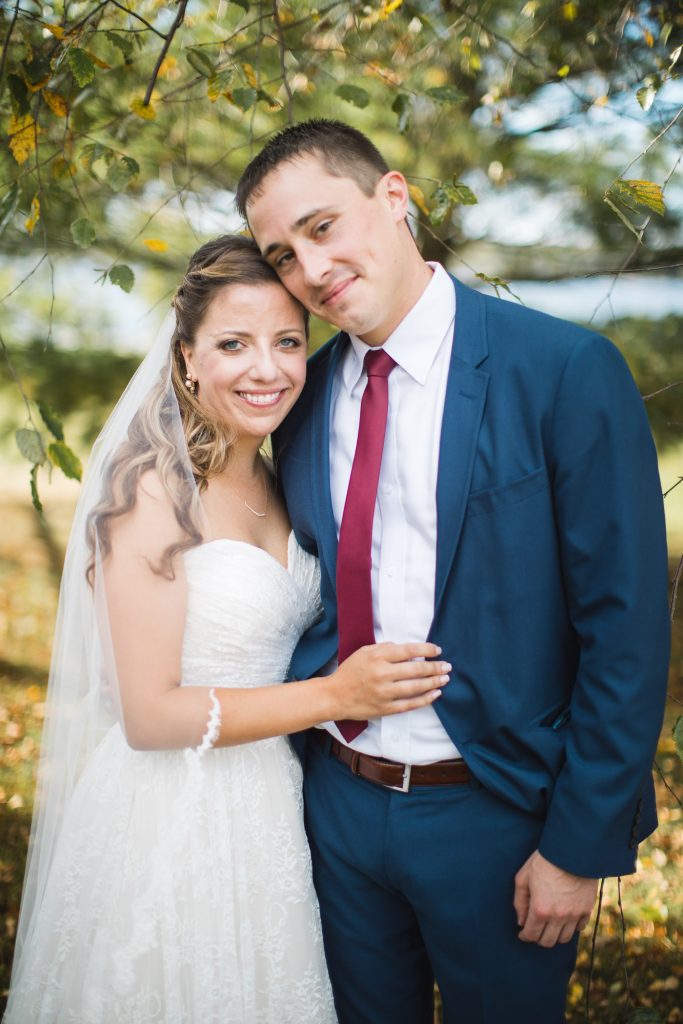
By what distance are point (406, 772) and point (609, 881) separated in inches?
118

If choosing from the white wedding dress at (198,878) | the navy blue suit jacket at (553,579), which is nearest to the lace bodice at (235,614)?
the white wedding dress at (198,878)

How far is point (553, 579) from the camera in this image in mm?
1799

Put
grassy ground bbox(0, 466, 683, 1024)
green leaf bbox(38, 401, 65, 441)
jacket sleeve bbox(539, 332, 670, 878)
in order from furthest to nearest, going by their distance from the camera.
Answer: grassy ground bbox(0, 466, 683, 1024)
green leaf bbox(38, 401, 65, 441)
jacket sleeve bbox(539, 332, 670, 878)

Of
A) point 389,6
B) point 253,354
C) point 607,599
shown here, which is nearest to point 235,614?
point 253,354

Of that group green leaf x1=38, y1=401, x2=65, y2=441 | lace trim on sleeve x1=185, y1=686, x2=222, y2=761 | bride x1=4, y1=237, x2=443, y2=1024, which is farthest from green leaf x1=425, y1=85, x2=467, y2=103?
lace trim on sleeve x1=185, y1=686, x2=222, y2=761

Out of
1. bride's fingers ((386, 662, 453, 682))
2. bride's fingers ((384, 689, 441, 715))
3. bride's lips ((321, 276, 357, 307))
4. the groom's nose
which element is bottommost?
bride's fingers ((384, 689, 441, 715))

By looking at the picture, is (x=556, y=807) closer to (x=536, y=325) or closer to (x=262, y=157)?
(x=536, y=325)

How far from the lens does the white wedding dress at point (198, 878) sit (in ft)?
6.59

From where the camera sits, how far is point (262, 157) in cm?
200

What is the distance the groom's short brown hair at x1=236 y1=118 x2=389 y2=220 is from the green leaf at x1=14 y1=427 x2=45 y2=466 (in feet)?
2.73

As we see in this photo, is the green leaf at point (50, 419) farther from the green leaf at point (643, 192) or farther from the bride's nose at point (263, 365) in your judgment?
the green leaf at point (643, 192)

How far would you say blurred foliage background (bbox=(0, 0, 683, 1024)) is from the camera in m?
2.50

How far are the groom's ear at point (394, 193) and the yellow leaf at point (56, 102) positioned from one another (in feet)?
3.40

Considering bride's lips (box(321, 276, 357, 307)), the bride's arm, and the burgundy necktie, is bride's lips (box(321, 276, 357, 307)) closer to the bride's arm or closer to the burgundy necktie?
the burgundy necktie
